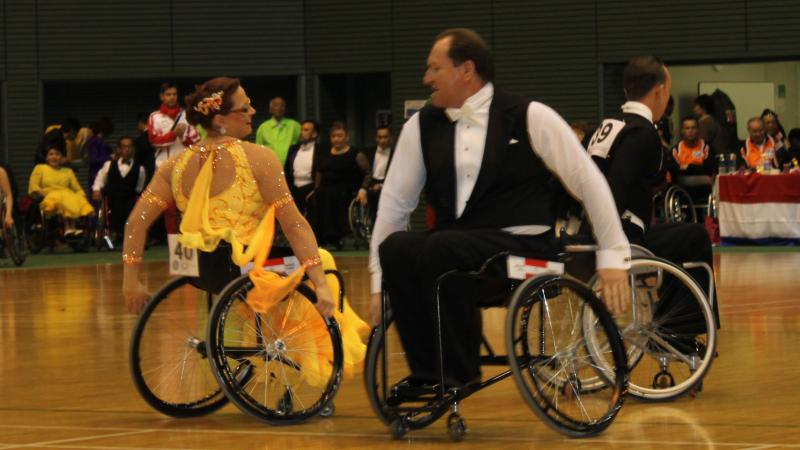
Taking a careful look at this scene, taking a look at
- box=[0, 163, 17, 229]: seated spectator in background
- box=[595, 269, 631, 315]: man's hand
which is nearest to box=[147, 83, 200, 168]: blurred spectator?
box=[0, 163, 17, 229]: seated spectator in background

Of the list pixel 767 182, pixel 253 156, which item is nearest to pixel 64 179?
pixel 767 182

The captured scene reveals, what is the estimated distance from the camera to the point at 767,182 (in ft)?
56.3

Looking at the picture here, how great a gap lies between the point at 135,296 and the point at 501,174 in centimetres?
151

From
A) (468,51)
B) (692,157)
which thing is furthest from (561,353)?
(692,157)

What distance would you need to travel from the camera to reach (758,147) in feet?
58.9

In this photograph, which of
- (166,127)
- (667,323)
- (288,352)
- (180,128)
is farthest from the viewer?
(166,127)

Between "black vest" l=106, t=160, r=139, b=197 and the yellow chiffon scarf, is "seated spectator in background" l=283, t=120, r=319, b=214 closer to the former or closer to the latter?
"black vest" l=106, t=160, r=139, b=197

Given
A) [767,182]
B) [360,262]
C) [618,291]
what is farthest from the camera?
[767,182]

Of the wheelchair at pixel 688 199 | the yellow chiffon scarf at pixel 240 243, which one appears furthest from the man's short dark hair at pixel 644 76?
the wheelchair at pixel 688 199

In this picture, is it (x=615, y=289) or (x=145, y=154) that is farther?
(x=145, y=154)

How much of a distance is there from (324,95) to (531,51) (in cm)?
302

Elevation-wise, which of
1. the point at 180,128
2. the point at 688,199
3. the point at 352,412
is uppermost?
the point at 180,128

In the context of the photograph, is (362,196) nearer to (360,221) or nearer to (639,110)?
(360,221)

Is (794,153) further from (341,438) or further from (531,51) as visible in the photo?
(341,438)
